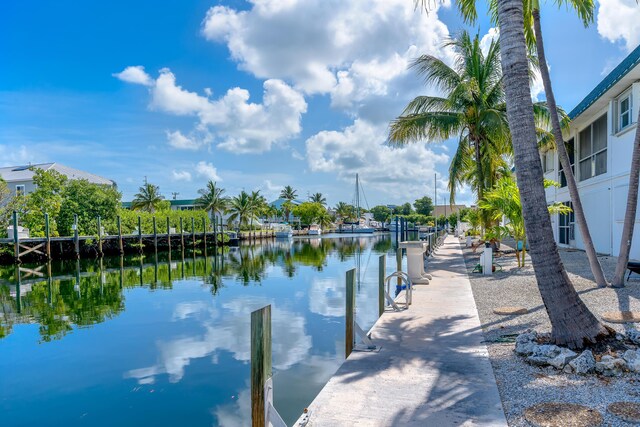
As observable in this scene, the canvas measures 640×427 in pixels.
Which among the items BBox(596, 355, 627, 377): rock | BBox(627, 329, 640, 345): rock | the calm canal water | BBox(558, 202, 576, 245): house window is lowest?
the calm canal water

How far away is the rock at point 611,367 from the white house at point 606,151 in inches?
474

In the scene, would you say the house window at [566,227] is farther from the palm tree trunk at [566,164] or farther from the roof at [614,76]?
the palm tree trunk at [566,164]

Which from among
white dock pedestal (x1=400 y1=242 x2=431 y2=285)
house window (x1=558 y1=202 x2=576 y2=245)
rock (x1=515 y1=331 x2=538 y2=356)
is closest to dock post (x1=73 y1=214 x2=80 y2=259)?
white dock pedestal (x1=400 y1=242 x2=431 y2=285)

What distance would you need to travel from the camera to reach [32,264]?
33.3m

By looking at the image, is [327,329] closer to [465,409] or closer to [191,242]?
[465,409]

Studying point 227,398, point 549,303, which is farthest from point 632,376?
point 227,398

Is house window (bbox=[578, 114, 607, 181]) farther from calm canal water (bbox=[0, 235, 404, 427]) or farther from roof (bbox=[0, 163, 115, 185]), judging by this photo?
roof (bbox=[0, 163, 115, 185])

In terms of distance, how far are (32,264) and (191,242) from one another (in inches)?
890

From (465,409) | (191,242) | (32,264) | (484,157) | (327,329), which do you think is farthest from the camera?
(191,242)

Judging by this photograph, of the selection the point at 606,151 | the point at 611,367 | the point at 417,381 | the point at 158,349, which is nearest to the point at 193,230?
the point at 606,151

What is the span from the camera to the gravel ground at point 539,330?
5062 millimetres

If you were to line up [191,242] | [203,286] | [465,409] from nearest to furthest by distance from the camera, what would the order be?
1. [465,409]
2. [203,286]
3. [191,242]

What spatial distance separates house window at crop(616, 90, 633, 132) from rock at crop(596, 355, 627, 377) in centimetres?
1362

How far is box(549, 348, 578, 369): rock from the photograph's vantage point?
593cm
